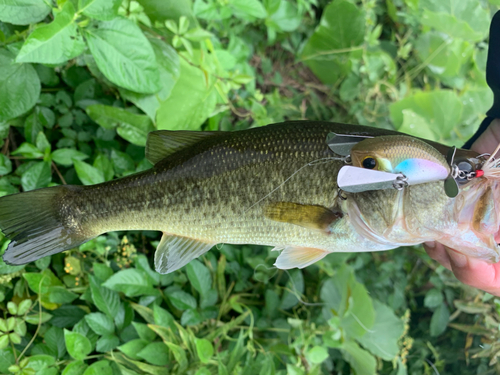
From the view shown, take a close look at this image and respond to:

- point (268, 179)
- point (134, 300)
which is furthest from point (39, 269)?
point (268, 179)

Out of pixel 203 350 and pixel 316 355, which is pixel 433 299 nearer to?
pixel 316 355

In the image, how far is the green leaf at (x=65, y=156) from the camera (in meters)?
1.40

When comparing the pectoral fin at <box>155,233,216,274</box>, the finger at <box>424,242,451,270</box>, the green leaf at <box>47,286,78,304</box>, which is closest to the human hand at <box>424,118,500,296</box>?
the finger at <box>424,242,451,270</box>

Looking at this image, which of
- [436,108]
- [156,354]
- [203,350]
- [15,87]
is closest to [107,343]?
[156,354]

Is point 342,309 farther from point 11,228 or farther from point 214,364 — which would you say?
point 11,228

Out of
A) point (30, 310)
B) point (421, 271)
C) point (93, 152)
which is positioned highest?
point (93, 152)

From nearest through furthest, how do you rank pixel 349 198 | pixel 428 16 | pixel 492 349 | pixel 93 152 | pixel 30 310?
1. pixel 349 198
2. pixel 30 310
3. pixel 492 349
4. pixel 93 152
5. pixel 428 16

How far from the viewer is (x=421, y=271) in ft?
6.72

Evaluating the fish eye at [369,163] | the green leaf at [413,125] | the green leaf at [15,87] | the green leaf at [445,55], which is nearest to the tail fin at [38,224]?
the green leaf at [15,87]

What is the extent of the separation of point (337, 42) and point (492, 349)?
6.40 ft

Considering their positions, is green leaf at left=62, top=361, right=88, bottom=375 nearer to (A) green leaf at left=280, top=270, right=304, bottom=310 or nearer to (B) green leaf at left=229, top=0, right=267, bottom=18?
(A) green leaf at left=280, top=270, right=304, bottom=310

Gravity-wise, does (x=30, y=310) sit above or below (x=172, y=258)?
below

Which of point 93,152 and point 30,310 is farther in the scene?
point 93,152

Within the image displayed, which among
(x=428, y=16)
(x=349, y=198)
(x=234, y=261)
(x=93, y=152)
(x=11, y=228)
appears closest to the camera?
(x=349, y=198)
